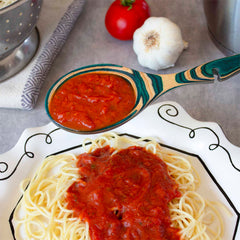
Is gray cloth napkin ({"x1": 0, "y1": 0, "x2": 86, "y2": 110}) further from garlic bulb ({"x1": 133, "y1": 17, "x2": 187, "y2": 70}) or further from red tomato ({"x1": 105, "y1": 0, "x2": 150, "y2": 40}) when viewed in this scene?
garlic bulb ({"x1": 133, "y1": 17, "x2": 187, "y2": 70})

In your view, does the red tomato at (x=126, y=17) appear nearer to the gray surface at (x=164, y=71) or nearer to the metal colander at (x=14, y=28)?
the gray surface at (x=164, y=71)

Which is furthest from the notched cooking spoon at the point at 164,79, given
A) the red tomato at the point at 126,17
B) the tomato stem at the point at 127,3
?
the tomato stem at the point at 127,3

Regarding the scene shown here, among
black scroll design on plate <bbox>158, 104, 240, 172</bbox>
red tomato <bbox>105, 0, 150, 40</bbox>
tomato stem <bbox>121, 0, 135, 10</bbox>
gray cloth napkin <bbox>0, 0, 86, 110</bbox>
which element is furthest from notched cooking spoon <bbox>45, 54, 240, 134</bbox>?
tomato stem <bbox>121, 0, 135, 10</bbox>

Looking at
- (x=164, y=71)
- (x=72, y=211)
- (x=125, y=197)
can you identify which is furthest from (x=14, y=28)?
(x=125, y=197)

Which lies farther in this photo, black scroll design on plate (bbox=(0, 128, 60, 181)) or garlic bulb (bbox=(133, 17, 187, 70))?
garlic bulb (bbox=(133, 17, 187, 70))

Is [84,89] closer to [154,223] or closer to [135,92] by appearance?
[135,92]

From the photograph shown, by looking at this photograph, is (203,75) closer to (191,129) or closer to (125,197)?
(191,129)

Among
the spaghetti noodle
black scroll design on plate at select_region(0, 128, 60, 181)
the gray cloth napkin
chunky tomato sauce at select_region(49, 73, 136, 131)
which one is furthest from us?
the gray cloth napkin
